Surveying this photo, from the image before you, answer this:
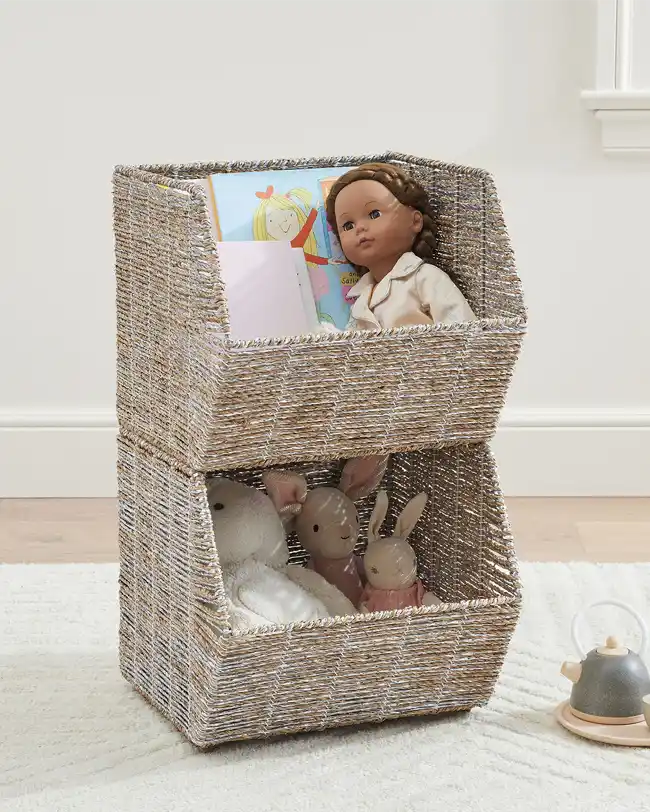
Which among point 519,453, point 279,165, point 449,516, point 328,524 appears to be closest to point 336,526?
point 328,524

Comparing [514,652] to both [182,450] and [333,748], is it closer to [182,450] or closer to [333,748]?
[333,748]

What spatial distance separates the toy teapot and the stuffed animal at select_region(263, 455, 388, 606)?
1.03ft

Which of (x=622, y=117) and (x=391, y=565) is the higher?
(x=622, y=117)

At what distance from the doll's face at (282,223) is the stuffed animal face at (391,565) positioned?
40 centimetres

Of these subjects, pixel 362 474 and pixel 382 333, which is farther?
pixel 362 474

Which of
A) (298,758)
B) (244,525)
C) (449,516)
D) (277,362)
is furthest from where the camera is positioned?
(449,516)

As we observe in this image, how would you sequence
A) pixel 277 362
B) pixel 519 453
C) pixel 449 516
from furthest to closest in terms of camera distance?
pixel 519 453 < pixel 449 516 < pixel 277 362

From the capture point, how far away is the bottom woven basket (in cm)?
127

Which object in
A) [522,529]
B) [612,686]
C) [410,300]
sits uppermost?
[410,300]

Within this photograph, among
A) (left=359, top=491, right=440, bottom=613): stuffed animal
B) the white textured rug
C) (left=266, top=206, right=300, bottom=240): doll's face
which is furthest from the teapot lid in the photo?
(left=266, top=206, right=300, bottom=240): doll's face

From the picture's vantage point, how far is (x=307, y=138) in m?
2.24

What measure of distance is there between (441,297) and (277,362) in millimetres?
301

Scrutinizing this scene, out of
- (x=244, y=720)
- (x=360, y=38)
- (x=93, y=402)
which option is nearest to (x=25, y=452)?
(x=93, y=402)

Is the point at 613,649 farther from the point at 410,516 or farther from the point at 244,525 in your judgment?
the point at 244,525
